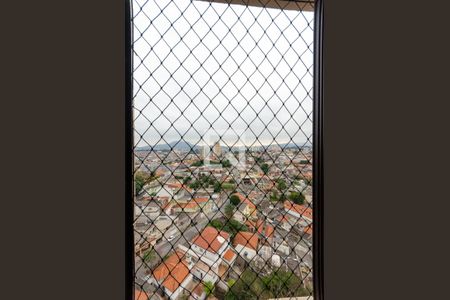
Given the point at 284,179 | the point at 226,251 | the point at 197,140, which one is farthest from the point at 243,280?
the point at 197,140

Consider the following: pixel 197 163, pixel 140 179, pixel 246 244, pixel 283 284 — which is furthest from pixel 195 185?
pixel 283 284

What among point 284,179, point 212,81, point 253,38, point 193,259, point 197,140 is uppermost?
point 253,38

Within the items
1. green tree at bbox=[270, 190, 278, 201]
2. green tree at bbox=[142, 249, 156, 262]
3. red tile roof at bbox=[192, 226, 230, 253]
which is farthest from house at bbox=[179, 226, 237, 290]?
green tree at bbox=[270, 190, 278, 201]

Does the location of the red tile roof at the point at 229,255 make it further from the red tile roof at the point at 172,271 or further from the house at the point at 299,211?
the house at the point at 299,211

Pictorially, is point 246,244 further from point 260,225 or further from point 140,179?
point 140,179

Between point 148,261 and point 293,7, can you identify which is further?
point 293,7
